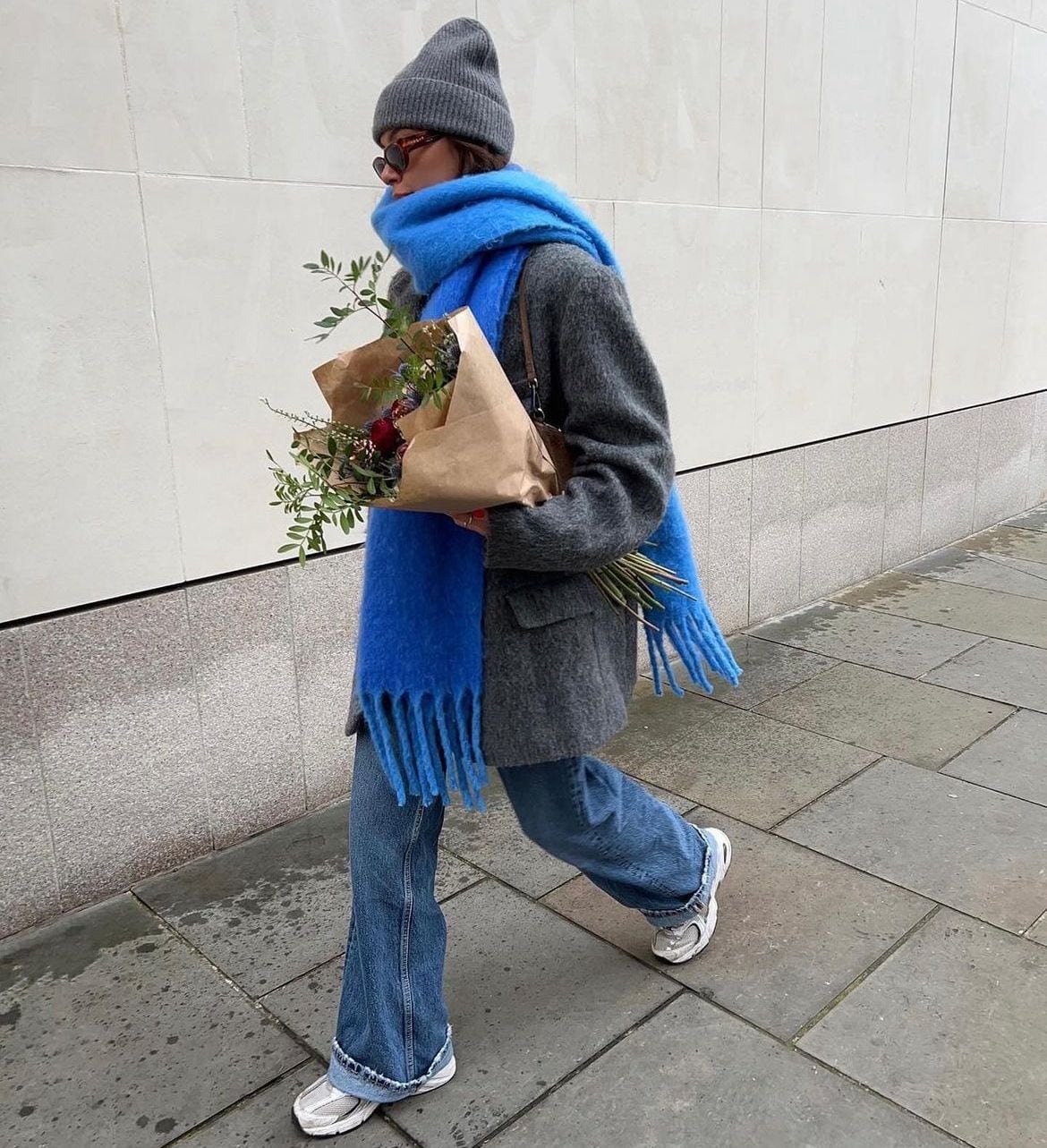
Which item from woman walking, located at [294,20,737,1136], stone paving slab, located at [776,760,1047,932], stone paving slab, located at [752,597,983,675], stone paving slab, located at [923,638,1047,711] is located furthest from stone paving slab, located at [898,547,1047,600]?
woman walking, located at [294,20,737,1136]

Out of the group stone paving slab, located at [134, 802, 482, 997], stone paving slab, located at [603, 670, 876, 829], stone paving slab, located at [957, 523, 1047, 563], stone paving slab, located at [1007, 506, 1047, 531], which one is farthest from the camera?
stone paving slab, located at [1007, 506, 1047, 531]

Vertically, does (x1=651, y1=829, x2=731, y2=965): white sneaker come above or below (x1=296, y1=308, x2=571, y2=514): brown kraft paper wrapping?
below

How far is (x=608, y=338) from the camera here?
182 cm

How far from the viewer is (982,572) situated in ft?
20.2

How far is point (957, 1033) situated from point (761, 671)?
91.1 inches

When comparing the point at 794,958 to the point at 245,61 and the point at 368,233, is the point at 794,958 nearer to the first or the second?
the point at 368,233

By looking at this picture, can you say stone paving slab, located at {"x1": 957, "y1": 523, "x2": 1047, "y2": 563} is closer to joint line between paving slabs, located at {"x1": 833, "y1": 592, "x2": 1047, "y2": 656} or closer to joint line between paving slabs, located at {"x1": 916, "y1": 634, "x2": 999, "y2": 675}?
joint line between paving slabs, located at {"x1": 833, "y1": 592, "x2": 1047, "y2": 656}

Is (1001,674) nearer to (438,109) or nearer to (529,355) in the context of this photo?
(529,355)

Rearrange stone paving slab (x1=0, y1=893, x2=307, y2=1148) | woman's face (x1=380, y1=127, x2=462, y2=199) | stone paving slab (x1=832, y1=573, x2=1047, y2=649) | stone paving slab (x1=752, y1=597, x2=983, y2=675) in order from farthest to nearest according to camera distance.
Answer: stone paving slab (x1=832, y1=573, x2=1047, y2=649), stone paving slab (x1=752, y1=597, x2=983, y2=675), stone paving slab (x1=0, y1=893, x2=307, y2=1148), woman's face (x1=380, y1=127, x2=462, y2=199)

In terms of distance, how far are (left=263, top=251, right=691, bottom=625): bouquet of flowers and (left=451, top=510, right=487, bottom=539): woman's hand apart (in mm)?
64

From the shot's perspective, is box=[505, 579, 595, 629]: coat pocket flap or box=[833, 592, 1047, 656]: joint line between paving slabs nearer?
box=[505, 579, 595, 629]: coat pocket flap

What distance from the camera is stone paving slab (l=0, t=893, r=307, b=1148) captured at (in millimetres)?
2211

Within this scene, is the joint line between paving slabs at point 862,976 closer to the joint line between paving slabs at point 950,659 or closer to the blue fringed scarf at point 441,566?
the blue fringed scarf at point 441,566

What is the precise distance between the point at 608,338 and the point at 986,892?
6.55 feet
